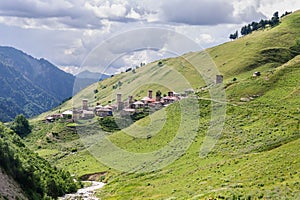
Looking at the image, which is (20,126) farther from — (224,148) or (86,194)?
(224,148)

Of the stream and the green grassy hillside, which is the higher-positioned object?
the green grassy hillside

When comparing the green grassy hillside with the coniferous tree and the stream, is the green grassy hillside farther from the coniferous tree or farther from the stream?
the coniferous tree

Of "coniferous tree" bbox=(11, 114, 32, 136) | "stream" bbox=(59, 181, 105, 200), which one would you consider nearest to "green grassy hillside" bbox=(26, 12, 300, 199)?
"stream" bbox=(59, 181, 105, 200)

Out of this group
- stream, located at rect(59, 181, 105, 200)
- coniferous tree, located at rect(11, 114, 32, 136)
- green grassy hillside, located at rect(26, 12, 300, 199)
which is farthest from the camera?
coniferous tree, located at rect(11, 114, 32, 136)

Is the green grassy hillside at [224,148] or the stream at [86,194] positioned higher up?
the green grassy hillside at [224,148]

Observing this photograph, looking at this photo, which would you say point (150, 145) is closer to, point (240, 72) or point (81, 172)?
point (81, 172)

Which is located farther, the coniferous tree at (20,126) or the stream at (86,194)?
the coniferous tree at (20,126)

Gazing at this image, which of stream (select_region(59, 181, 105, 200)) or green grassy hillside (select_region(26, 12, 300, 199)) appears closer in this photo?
green grassy hillside (select_region(26, 12, 300, 199))

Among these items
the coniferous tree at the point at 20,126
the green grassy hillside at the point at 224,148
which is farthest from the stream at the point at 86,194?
the coniferous tree at the point at 20,126

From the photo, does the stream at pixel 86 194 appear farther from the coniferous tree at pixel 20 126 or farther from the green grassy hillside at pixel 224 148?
the coniferous tree at pixel 20 126

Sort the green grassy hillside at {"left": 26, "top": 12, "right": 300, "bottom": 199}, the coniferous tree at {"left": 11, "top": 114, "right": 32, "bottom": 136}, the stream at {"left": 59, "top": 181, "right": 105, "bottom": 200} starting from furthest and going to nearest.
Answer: the coniferous tree at {"left": 11, "top": 114, "right": 32, "bottom": 136} < the stream at {"left": 59, "top": 181, "right": 105, "bottom": 200} < the green grassy hillside at {"left": 26, "top": 12, "right": 300, "bottom": 199}

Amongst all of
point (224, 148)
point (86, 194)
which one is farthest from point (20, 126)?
point (224, 148)

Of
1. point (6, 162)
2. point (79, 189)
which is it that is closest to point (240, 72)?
point (79, 189)

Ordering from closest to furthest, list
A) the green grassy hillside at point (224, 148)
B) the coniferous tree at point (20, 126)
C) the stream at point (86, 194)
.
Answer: the green grassy hillside at point (224, 148) < the stream at point (86, 194) < the coniferous tree at point (20, 126)
